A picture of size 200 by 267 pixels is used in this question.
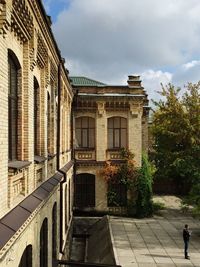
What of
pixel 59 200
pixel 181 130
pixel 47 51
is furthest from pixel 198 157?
pixel 47 51

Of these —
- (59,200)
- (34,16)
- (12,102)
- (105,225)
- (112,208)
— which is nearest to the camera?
(12,102)

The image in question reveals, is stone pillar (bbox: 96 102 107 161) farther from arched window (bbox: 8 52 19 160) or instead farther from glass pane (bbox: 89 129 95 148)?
arched window (bbox: 8 52 19 160)

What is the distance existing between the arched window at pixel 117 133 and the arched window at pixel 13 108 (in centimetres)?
1897

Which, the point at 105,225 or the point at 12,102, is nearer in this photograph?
the point at 12,102

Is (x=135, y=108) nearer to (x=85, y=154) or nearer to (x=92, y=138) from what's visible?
(x=92, y=138)

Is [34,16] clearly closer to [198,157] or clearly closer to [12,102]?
[12,102]

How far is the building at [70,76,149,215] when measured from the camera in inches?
1025

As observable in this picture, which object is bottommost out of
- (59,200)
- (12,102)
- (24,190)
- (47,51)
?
(59,200)

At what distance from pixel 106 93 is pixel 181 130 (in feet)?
19.1

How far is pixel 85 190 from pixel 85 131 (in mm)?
3866

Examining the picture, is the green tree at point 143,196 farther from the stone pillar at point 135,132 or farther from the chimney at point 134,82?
the chimney at point 134,82

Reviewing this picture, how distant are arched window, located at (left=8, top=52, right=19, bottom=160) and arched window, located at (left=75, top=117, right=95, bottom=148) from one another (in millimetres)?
18892

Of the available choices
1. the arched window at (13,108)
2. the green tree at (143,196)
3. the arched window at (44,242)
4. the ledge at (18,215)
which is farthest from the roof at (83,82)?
the arched window at (13,108)

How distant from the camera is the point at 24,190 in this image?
7.67 m
